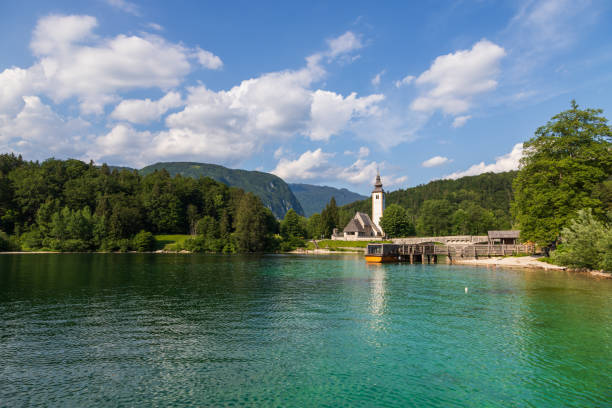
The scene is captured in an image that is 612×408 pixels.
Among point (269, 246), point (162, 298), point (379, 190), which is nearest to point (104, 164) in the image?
point (269, 246)

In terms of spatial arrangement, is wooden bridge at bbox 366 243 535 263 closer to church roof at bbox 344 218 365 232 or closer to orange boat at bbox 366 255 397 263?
orange boat at bbox 366 255 397 263

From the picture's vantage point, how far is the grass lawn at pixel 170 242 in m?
119

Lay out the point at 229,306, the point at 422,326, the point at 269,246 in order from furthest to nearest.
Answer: the point at 269,246 → the point at 229,306 → the point at 422,326

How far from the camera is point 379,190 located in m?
145

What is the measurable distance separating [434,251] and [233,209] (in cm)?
8972

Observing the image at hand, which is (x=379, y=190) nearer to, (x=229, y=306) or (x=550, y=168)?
(x=550, y=168)

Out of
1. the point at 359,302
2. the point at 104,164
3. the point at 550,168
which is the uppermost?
the point at 104,164

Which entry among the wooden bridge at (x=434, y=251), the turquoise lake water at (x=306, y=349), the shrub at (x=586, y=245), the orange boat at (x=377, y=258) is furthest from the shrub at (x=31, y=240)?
the shrub at (x=586, y=245)

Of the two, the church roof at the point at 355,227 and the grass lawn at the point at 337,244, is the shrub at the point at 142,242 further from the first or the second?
the church roof at the point at 355,227

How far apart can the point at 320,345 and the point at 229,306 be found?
455 inches

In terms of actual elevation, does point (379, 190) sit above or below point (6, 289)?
above

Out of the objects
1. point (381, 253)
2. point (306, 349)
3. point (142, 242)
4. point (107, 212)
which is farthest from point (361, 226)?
point (306, 349)

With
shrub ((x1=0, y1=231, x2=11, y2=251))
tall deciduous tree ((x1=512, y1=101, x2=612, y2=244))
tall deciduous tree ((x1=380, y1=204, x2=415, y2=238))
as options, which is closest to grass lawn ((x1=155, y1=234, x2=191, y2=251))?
shrub ((x1=0, y1=231, x2=11, y2=251))

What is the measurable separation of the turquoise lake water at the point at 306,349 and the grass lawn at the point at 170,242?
8898cm
